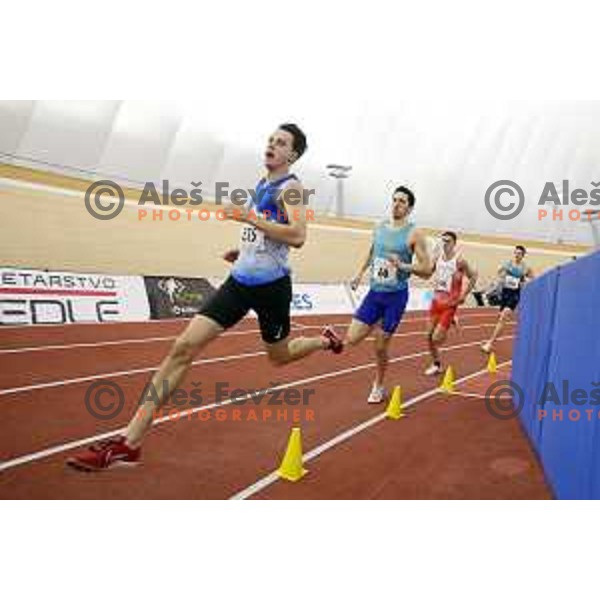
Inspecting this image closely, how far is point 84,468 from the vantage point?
12.5 feet

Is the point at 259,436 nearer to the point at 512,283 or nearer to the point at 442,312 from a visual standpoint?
the point at 442,312

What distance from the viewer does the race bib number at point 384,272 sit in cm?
639

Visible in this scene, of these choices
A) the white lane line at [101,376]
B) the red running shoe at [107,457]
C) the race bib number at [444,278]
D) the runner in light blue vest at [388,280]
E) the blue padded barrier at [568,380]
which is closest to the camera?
the blue padded barrier at [568,380]

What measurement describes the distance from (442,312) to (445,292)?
12.1 inches

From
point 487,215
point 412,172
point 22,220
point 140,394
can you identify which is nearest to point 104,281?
point 22,220

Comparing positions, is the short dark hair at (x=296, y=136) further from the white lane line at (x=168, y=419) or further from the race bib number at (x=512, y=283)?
the race bib number at (x=512, y=283)

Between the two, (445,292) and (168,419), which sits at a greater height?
A: (445,292)

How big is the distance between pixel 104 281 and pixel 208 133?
13.9 meters

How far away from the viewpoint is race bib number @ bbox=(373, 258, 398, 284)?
6.39 m

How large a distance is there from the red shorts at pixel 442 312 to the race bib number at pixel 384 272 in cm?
258

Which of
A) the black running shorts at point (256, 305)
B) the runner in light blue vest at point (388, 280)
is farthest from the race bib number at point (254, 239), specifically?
the runner in light blue vest at point (388, 280)

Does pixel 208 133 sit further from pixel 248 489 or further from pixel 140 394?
pixel 248 489

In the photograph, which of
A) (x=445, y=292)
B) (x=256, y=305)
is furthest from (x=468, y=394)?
(x=256, y=305)

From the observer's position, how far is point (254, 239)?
14.1 feet
